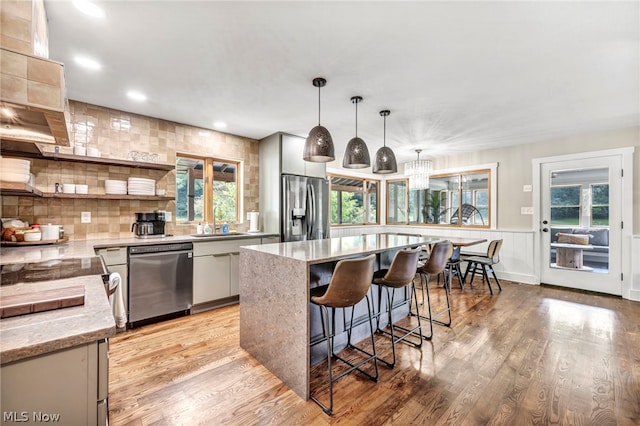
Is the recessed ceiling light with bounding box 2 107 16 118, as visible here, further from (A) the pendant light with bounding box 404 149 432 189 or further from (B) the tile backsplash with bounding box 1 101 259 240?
(A) the pendant light with bounding box 404 149 432 189

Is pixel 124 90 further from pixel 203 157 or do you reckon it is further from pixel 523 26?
pixel 523 26

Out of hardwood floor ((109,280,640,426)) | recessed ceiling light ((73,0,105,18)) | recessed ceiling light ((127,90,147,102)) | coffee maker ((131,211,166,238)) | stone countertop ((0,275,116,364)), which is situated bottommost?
hardwood floor ((109,280,640,426))

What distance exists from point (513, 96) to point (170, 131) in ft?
13.1

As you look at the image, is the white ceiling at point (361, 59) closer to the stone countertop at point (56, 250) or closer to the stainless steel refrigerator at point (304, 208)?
the stainless steel refrigerator at point (304, 208)

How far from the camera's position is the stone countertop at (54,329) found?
754 mm

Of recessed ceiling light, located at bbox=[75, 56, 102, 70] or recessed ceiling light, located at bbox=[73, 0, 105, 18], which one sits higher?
recessed ceiling light, located at bbox=[73, 0, 105, 18]

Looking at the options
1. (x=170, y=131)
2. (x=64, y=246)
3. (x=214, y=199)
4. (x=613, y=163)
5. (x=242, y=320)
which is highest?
(x=170, y=131)

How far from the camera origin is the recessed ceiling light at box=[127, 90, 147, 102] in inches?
112

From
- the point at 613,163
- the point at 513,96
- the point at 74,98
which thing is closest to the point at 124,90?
the point at 74,98

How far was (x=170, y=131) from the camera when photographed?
146 inches

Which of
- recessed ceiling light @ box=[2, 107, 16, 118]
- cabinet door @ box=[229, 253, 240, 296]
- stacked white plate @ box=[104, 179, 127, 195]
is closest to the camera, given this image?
recessed ceiling light @ box=[2, 107, 16, 118]

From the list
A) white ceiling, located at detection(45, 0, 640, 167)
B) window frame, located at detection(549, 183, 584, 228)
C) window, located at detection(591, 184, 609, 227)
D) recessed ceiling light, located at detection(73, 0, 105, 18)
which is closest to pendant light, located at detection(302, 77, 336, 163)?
white ceiling, located at detection(45, 0, 640, 167)

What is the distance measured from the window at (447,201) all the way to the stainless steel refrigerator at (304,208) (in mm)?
2577

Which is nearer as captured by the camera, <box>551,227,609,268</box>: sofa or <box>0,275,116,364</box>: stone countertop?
<box>0,275,116,364</box>: stone countertop
